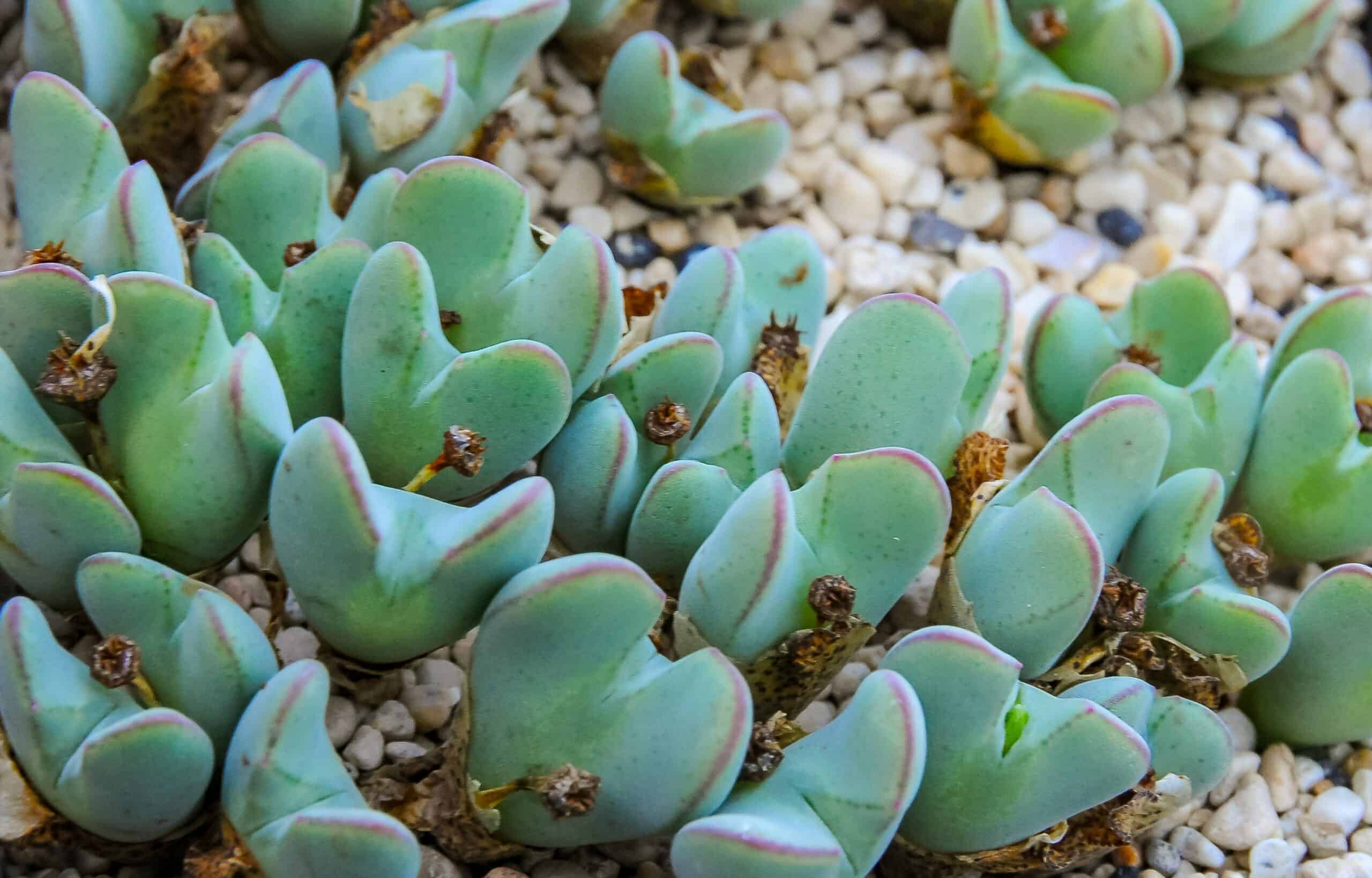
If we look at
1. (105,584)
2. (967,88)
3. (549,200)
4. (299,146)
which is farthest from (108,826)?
(967,88)

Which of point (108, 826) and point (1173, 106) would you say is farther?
point (1173, 106)

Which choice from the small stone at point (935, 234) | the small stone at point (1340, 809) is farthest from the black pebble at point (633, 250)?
the small stone at point (1340, 809)

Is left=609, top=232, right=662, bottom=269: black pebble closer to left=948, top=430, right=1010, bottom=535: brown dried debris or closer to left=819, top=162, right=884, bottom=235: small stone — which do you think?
left=819, top=162, right=884, bottom=235: small stone

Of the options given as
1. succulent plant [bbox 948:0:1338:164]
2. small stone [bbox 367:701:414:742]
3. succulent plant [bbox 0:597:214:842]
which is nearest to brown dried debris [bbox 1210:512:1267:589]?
succulent plant [bbox 948:0:1338:164]

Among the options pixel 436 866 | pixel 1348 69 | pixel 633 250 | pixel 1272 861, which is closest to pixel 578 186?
pixel 633 250

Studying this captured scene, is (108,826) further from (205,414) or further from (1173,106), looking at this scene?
(1173,106)

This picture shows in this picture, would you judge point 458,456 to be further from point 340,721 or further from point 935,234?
point 935,234

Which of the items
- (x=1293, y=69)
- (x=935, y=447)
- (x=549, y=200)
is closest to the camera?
(x=935, y=447)
